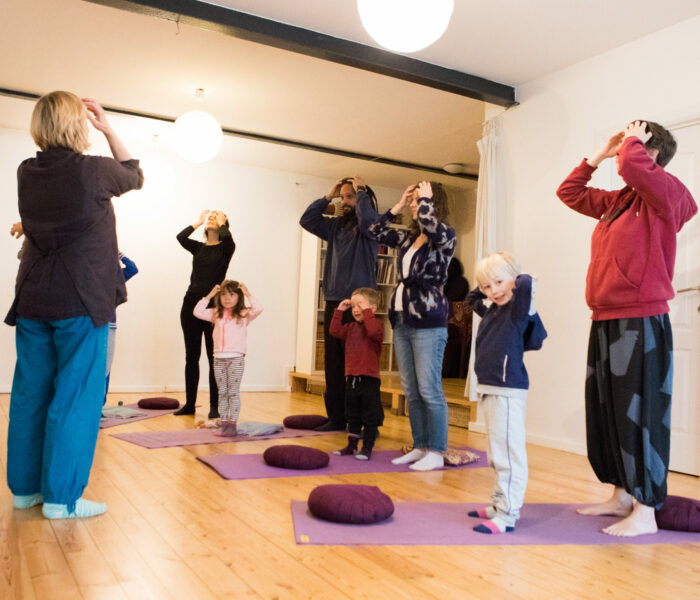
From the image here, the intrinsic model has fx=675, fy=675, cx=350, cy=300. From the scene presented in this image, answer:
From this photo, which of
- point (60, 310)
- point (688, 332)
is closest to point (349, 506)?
point (60, 310)

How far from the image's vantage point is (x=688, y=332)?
3568mm

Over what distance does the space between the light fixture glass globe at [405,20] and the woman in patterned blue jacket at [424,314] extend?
648 millimetres

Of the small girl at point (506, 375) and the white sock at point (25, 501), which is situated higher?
the small girl at point (506, 375)

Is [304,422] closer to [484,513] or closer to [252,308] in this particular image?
[252,308]

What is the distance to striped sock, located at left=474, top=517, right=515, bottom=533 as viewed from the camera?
2238 millimetres

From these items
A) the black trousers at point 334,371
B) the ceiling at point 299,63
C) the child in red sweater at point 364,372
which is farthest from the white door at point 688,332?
the black trousers at point 334,371

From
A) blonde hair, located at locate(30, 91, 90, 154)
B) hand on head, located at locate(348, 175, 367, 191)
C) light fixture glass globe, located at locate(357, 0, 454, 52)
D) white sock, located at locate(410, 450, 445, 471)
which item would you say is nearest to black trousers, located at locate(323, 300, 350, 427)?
hand on head, located at locate(348, 175, 367, 191)

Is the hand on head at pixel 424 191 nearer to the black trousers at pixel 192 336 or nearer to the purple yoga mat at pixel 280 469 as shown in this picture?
the purple yoga mat at pixel 280 469

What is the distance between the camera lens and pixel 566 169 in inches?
167

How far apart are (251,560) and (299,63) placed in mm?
3409

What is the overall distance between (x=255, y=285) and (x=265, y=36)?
3649 millimetres

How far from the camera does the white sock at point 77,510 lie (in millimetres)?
2176

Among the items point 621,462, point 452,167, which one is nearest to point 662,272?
point 621,462

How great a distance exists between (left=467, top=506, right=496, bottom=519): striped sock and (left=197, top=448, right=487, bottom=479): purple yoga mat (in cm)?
77
